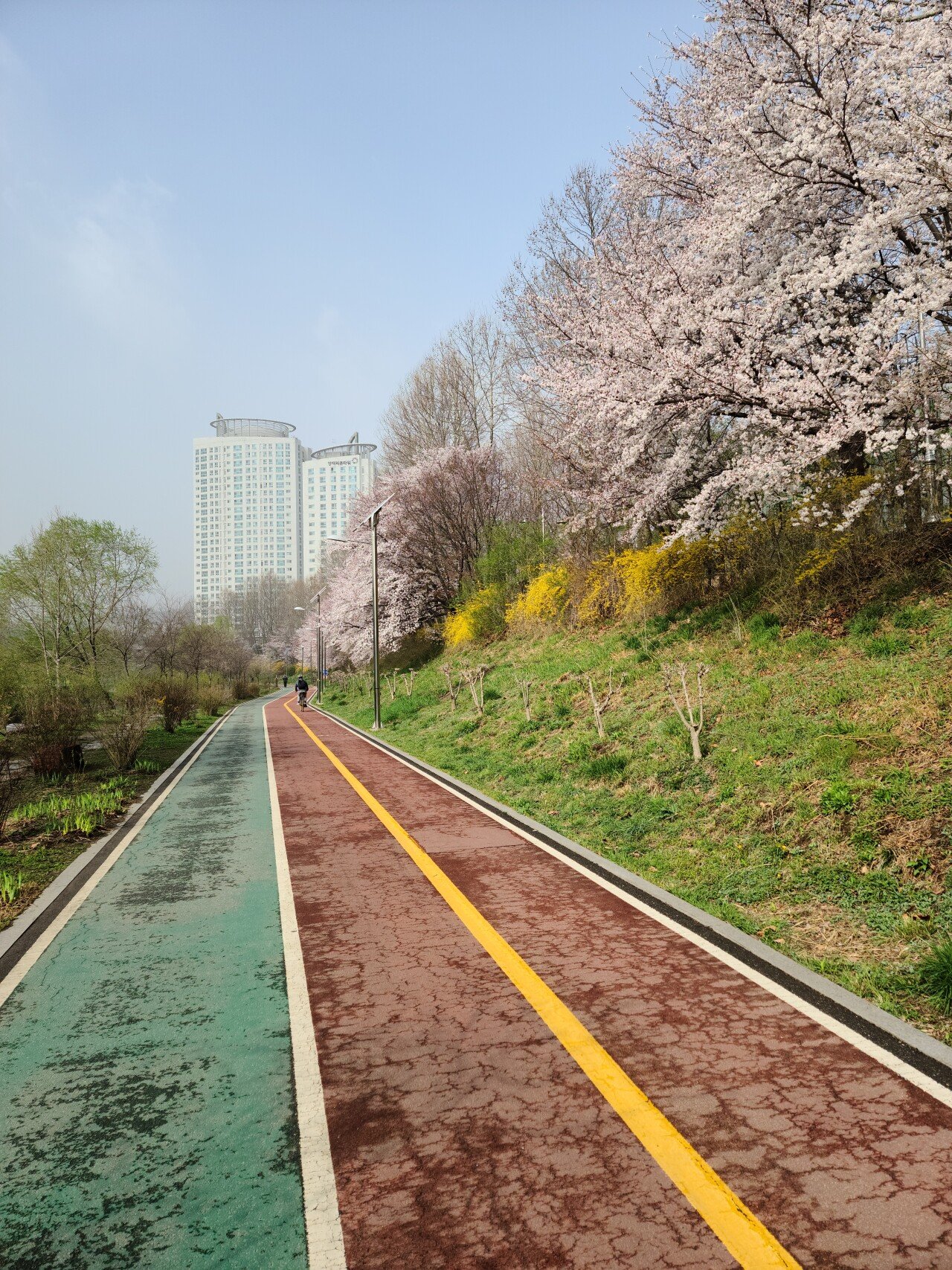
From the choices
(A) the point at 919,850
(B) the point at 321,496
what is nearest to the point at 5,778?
(A) the point at 919,850

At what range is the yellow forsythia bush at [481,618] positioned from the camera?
26.8 m

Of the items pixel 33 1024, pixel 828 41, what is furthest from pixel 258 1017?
pixel 828 41

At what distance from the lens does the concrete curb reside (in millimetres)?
5551

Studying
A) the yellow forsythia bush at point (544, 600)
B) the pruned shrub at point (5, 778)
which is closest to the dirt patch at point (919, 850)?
the pruned shrub at point (5, 778)

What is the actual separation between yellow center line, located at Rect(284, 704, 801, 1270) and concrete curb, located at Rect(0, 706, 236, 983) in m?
3.32

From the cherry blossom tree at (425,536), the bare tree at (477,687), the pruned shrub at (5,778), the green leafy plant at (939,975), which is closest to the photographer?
the green leafy plant at (939,975)

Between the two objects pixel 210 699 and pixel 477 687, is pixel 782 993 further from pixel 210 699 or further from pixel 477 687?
pixel 210 699

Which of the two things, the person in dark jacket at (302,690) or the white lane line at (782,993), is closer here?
the white lane line at (782,993)

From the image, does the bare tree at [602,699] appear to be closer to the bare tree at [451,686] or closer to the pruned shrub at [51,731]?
the bare tree at [451,686]

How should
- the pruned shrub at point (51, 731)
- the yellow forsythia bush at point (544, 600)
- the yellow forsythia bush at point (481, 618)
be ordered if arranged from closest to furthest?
the pruned shrub at point (51, 731), the yellow forsythia bush at point (544, 600), the yellow forsythia bush at point (481, 618)

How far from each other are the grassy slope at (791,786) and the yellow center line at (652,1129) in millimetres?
1740

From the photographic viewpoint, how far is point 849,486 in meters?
11.2

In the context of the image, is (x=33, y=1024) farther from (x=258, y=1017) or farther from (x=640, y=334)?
(x=640, y=334)

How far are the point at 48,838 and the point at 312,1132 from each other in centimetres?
781
